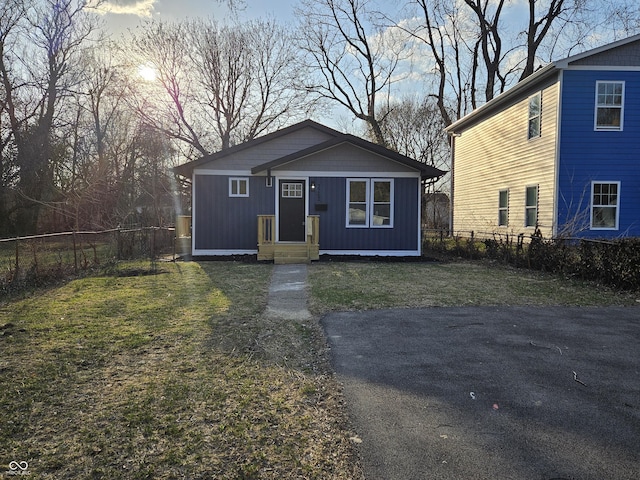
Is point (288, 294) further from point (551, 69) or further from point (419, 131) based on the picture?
point (419, 131)

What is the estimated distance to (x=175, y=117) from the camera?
27938mm

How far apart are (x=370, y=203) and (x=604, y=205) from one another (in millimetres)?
6985

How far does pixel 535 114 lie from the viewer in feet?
46.6

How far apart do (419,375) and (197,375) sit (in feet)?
6.33

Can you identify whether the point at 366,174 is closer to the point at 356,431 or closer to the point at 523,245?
the point at 523,245

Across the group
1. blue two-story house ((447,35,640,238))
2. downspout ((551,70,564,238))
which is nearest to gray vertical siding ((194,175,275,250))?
blue two-story house ((447,35,640,238))

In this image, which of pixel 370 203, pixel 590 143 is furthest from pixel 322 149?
pixel 590 143

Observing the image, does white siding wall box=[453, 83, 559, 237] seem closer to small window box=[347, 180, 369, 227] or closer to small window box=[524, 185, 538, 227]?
small window box=[524, 185, 538, 227]

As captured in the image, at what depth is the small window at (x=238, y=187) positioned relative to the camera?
1362 centimetres

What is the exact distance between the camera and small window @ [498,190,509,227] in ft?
53.1

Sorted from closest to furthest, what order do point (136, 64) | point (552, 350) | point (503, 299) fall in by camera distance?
point (552, 350) → point (503, 299) → point (136, 64)

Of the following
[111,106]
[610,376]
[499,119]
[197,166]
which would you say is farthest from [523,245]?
[111,106]

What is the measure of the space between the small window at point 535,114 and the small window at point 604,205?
8.24 feet

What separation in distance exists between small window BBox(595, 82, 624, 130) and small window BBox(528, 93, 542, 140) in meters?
1.60
